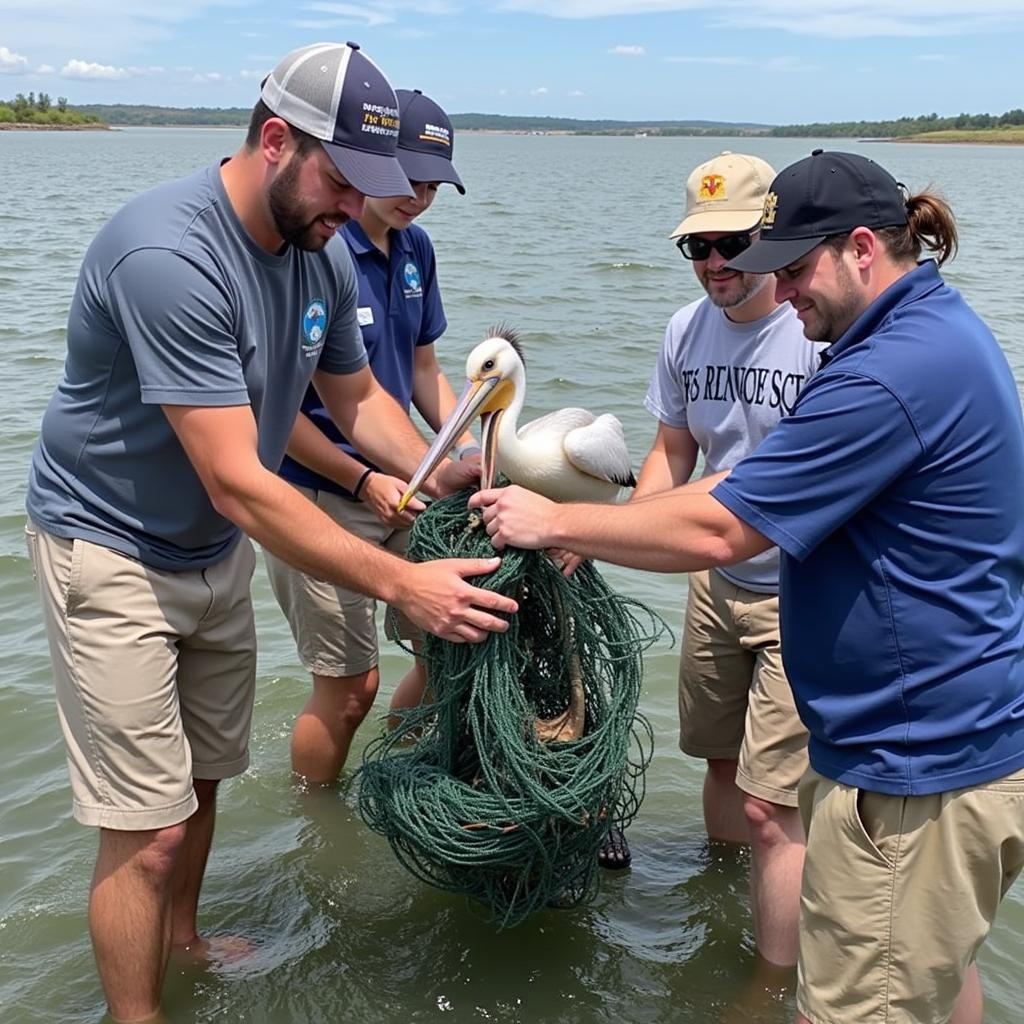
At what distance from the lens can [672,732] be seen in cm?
636

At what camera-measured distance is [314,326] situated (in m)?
3.89

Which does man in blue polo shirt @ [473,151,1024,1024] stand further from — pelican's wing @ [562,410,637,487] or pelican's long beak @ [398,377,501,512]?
pelican's long beak @ [398,377,501,512]

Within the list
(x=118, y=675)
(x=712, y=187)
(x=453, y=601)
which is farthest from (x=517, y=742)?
(x=712, y=187)

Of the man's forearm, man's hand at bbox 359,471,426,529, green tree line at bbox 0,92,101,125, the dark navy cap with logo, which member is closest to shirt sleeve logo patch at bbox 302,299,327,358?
man's hand at bbox 359,471,426,529

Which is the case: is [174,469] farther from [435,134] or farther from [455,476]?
[435,134]

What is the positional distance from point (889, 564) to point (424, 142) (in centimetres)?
301

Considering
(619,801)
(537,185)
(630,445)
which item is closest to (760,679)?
(619,801)

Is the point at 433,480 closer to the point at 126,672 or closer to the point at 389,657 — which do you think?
the point at 126,672

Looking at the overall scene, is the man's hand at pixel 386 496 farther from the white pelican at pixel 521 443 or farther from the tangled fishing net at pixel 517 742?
the tangled fishing net at pixel 517 742

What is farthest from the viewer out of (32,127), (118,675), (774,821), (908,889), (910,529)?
(32,127)

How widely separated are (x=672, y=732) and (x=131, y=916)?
3.39 metres

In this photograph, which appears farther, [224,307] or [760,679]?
[760,679]

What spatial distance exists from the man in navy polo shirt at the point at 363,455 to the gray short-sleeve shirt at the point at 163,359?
96 centimetres

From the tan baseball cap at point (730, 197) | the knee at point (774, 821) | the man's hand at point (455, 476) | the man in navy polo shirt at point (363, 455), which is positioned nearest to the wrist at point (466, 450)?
the man in navy polo shirt at point (363, 455)
